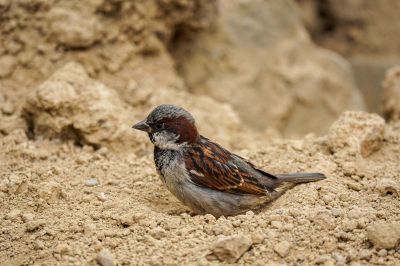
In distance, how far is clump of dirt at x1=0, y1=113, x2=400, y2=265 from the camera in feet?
12.3

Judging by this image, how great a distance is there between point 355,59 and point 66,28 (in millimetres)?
6145

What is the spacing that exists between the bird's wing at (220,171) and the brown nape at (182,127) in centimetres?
10

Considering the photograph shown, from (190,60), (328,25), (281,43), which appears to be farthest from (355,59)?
(190,60)

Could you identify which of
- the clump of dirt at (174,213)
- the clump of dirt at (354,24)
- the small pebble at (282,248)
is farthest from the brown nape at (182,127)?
the clump of dirt at (354,24)

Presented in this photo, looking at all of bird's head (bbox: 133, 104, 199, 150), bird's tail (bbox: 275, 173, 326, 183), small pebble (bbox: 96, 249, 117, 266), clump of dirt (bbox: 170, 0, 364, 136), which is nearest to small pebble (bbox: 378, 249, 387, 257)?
bird's tail (bbox: 275, 173, 326, 183)

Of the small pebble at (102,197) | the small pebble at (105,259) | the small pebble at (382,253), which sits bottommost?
the small pebble at (105,259)

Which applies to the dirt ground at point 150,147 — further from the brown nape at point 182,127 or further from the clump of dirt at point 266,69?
the brown nape at point 182,127

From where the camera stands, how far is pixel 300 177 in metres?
5.04

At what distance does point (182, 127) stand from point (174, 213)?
27.5 inches

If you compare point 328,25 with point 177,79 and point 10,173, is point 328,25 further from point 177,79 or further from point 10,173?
point 10,173

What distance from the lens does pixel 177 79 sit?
24.2 feet

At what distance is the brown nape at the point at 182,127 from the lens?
492 centimetres

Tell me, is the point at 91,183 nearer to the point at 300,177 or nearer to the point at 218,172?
the point at 218,172

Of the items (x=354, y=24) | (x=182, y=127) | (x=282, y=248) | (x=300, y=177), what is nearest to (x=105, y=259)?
(x=282, y=248)
